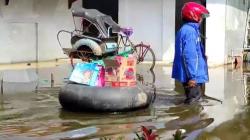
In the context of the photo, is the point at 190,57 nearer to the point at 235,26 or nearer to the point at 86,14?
the point at 86,14

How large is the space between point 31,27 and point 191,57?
12485 mm

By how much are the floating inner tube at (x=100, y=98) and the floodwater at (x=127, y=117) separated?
12 centimetres

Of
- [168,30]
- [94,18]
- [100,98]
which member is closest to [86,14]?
[94,18]

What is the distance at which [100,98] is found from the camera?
8.89 meters

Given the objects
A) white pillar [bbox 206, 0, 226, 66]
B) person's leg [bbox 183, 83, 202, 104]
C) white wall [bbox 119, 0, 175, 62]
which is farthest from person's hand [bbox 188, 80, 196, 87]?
white wall [bbox 119, 0, 175, 62]

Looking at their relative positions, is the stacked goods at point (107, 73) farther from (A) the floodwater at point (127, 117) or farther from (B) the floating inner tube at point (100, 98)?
(A) the floodwater at point (127, 117)

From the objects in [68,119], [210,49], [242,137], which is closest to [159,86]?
[68,119]

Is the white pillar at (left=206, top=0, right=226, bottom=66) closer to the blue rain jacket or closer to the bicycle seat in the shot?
the bicycle seat

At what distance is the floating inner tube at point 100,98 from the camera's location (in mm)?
8914

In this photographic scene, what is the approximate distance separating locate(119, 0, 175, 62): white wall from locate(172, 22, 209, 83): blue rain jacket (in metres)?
11.6

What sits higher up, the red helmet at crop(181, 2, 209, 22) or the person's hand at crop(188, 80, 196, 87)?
the red helmet at crop(181, 2, 209, 22)

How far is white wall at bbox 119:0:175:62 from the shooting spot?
21453mm

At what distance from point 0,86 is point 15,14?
27.3 feet

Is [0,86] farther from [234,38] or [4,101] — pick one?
[234,38]
